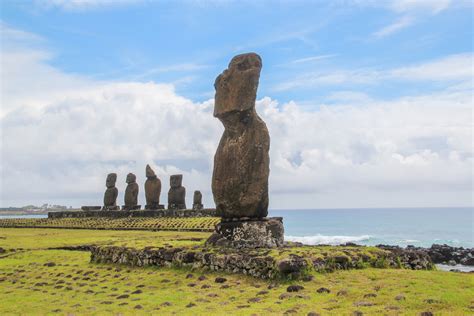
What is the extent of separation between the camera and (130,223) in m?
43.3

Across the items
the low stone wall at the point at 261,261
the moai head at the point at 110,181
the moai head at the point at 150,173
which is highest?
the moai head at the point at 150,173

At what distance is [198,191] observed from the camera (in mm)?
52656

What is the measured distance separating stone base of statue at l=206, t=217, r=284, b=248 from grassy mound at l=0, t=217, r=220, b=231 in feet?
61.2

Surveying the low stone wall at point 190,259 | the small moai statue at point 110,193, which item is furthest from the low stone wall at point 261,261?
the small moai statue at point 110,193

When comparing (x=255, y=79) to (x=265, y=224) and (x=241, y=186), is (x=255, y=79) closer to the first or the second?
(x=241, y=186)

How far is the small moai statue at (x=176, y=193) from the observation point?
49594 mm

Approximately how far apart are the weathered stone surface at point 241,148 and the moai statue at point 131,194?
37.5m

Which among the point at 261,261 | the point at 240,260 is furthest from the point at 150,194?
the point at 261,261

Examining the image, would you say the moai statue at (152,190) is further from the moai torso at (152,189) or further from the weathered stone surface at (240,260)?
the weathered stone surface at (240,260)

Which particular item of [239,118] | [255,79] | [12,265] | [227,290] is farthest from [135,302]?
[12,265]

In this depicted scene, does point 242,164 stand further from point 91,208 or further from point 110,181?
point 91,208

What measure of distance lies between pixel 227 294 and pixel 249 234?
16.4 feet

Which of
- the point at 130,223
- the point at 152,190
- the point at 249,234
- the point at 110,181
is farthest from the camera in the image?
the point at 110,181

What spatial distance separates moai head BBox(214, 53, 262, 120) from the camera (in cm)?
1712
